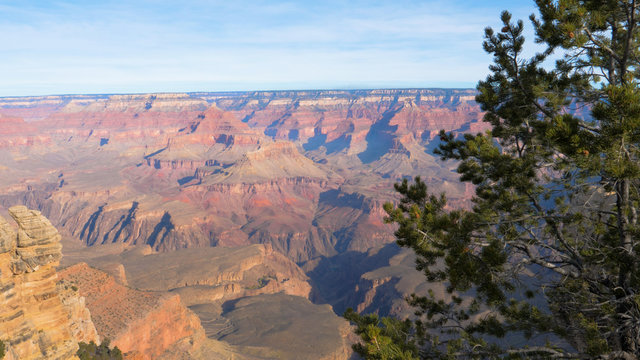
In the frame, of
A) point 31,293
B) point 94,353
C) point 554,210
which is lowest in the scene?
point 94,353

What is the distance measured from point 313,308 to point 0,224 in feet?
194

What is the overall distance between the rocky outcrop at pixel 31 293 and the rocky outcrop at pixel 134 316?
26523 millimetres

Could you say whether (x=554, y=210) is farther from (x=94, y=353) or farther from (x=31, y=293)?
(x=94, y=353)

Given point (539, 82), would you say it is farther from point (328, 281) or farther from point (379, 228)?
point (379, 228)

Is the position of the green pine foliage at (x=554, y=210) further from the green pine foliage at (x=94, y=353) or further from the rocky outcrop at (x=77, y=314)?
the rocky outcrop at (x=77, y=314)

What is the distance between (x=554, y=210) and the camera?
9.98m

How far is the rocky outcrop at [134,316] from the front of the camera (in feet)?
141

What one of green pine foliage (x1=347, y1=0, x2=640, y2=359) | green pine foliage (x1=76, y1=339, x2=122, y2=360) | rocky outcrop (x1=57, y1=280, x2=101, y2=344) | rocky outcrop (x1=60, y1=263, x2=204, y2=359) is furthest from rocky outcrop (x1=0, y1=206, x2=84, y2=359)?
rocky outcrop (x1=60, y1=263, x2=204, y2=359)

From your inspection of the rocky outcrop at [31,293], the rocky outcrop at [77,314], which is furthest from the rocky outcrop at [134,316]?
the rocky outcrop at [31,293]

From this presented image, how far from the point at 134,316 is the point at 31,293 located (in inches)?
1197

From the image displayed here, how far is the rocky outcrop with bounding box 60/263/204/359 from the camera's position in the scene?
141 ft

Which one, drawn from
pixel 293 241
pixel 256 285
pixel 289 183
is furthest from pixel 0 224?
pixel 289 183

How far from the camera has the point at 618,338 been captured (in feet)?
28.7

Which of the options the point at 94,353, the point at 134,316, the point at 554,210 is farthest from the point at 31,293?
the point at 134,316
